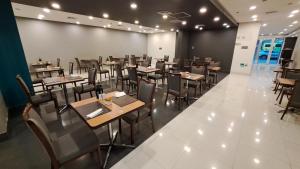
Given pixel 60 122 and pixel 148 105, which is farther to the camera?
pixel 60 122

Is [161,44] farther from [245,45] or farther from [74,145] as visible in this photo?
[74,145]

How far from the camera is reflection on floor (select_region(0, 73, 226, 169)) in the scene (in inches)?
72.7

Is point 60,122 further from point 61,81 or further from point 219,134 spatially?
point 219,134

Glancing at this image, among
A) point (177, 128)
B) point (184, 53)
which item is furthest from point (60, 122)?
point (184, 53)

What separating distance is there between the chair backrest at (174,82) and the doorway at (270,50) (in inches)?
591

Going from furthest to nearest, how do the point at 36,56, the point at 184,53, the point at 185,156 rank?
the point at 184,53, the point at 36,56, the point at 185,156

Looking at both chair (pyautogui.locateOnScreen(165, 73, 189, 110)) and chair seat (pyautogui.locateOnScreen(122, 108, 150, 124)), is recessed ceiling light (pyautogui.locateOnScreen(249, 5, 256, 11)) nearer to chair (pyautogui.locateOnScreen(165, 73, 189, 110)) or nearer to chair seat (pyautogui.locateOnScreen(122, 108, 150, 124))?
chair (pyautogui.locateOnScreen(165, 73, 189, 110))

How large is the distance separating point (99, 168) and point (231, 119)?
9.34ft

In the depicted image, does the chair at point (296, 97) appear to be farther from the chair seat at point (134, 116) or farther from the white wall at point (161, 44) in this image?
the white wall at point (161, 44)

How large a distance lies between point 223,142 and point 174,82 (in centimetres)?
175

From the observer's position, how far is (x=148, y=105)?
2.33m

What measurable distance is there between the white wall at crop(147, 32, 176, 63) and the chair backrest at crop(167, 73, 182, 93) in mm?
9262

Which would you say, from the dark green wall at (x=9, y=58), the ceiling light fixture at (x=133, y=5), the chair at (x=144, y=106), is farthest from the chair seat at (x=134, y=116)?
the ceiling light fixture at (x=133, y=5)

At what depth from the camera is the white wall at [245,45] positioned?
25.0ft
